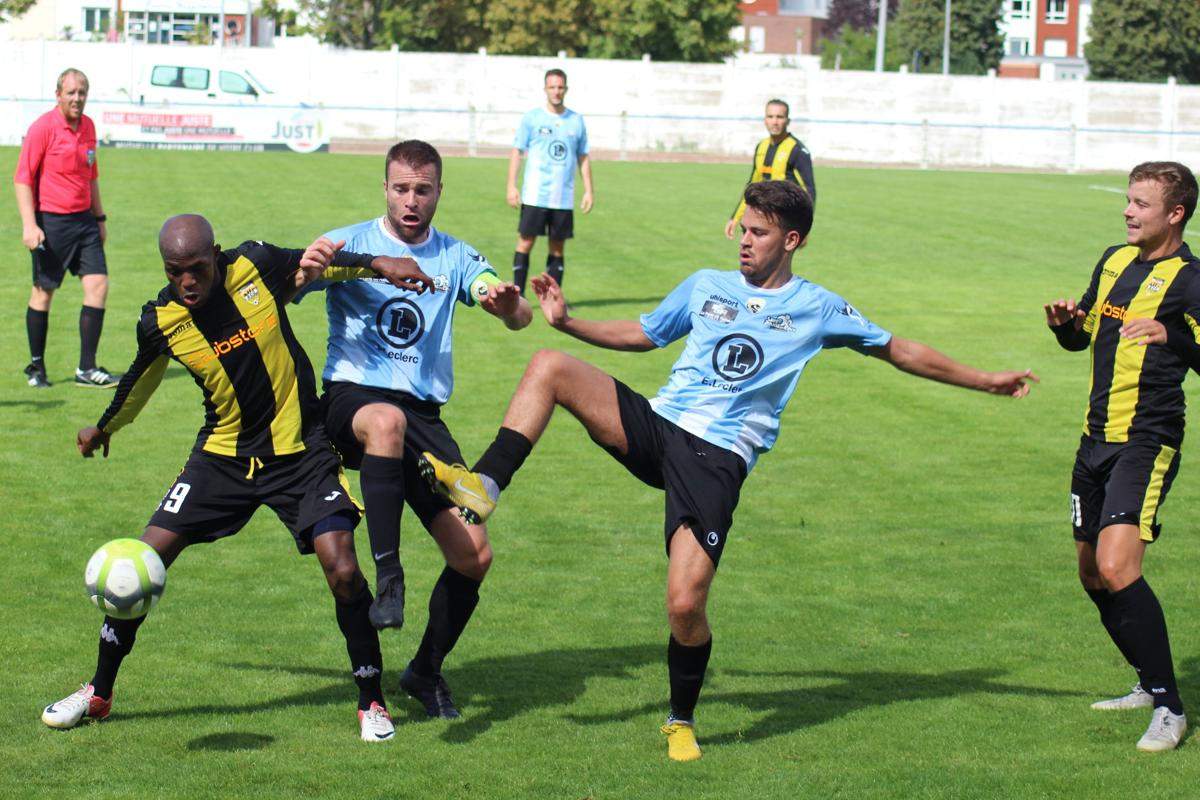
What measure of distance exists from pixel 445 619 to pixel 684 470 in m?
1.31

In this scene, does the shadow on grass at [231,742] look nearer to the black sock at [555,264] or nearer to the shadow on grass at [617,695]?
the shadow on grass at [617,695]

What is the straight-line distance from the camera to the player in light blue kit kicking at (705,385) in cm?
653

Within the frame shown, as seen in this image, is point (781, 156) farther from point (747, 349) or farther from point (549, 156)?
point (747, 349)

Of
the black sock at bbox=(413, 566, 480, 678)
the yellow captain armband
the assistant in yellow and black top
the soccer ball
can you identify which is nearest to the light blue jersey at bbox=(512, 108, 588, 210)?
the assistant in yellow and black top

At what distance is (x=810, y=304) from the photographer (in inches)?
268

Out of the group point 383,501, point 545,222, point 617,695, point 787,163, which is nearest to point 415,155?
point 383,501

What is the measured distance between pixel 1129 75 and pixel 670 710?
240ft

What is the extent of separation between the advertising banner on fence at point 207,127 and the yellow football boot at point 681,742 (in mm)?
35486

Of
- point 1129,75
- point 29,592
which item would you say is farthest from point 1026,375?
point 1129,75

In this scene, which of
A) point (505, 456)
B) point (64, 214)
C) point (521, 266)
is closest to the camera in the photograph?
point (505, 456)

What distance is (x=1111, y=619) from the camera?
22.9 ft

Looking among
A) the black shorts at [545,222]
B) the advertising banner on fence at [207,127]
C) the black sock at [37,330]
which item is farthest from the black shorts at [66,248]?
the advertising banner on fence at [207,127]

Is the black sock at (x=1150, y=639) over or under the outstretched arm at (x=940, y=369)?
under

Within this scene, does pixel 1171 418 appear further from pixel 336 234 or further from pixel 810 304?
pixel 336 234
